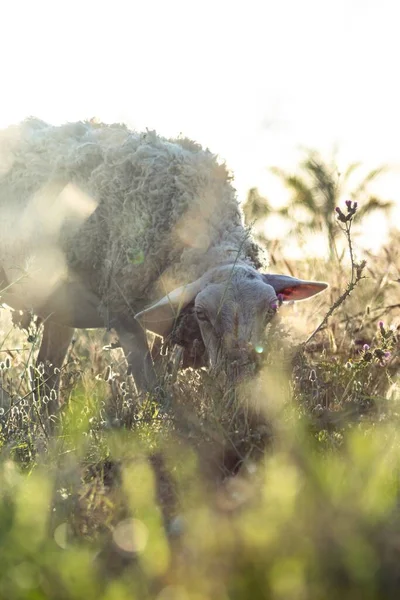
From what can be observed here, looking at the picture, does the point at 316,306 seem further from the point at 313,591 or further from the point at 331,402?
the point at 313,591

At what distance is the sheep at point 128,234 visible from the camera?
5.67 meters

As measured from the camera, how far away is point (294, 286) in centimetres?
586

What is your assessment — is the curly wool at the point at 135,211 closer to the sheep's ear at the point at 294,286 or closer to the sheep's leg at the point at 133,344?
the sheep's leg at the point at 133,344

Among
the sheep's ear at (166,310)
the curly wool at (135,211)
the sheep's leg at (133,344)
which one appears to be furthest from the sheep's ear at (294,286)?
the sheep's leg at (133,344)

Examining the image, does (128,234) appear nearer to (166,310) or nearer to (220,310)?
(166,310)

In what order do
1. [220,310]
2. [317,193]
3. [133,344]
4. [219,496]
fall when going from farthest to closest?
1. [317,193]
2. [133,344]
3. [220,310]
4. [219,496]

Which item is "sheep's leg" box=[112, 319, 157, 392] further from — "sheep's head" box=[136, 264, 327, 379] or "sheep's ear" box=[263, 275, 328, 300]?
"sheep's ear" box=[263, 275, 328, 300]

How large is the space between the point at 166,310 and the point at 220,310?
701 mm

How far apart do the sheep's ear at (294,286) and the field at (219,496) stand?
1367 mm

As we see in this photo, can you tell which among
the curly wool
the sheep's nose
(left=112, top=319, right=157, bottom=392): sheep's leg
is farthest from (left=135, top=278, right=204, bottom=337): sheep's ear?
the sheep's nose

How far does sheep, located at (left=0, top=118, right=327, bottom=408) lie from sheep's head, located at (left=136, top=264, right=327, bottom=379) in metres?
0.01

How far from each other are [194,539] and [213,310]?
4.19 m

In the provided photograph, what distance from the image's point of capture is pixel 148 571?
3.21 ft

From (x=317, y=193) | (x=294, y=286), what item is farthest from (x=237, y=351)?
(x=317, y=193)
